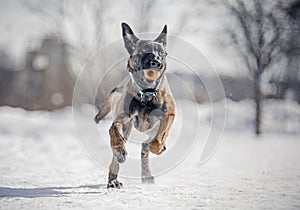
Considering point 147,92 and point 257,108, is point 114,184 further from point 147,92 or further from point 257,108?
point 257,108

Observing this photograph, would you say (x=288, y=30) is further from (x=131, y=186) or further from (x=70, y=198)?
(x=70, y=198)

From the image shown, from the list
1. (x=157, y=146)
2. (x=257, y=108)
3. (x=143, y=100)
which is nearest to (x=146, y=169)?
(x=157, y=146)

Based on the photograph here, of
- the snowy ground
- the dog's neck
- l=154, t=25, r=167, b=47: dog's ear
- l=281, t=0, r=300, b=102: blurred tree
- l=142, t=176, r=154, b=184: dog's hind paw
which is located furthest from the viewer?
l=281, t=0, r=300, b=102: blurred tree

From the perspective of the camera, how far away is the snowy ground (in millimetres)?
3682

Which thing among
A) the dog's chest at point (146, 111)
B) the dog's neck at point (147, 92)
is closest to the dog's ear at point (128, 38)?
the dog's neck at point (147, 92)

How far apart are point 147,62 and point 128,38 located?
59 centimetres

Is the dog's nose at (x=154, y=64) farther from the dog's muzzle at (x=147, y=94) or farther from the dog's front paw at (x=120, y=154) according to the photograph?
the dog's front paw at (x=120, y=154)

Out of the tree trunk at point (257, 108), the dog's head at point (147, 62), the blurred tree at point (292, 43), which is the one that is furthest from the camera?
the tree trunk at point (257, 108)

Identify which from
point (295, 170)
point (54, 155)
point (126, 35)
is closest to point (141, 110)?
point (126, 35)

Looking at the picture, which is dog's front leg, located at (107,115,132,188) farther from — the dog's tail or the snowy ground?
the dog's tail

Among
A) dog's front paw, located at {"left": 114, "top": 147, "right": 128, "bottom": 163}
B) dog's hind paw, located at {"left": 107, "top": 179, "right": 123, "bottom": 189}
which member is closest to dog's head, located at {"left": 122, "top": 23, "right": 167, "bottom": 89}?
dog's front paw, located at {"left": 114, "top": 147, "right": 128, "bottom": 163}

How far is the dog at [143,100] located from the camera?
419 cm

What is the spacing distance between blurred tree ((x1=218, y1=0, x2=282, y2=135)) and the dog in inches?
295

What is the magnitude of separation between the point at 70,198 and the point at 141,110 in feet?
3.99
